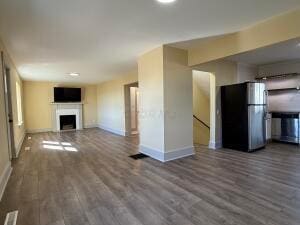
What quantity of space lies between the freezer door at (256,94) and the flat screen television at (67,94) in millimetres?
7791

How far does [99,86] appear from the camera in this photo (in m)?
9.78

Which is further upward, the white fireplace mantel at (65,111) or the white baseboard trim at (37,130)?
the white fireplace mantel at (65,111)

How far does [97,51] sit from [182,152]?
116 inches

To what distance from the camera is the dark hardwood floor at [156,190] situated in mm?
2037

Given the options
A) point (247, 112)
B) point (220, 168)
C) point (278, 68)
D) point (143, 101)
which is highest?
point (278, 68)

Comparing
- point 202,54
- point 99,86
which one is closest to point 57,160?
point 202,54

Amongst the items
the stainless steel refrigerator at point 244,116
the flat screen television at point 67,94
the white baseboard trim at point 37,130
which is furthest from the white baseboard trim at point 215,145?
the white baseboard trim at point 37,130

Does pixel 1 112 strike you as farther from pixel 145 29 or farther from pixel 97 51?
pixel 145 29

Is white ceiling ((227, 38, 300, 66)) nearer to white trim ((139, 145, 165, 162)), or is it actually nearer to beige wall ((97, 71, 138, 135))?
white trim ((139, 145, 165, 162))

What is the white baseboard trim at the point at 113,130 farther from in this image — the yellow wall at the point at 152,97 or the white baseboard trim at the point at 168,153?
the white baseboard trim at the point at 168,153

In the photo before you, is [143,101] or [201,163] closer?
[201,163]

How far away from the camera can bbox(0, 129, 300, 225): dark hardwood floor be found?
6.68 ft

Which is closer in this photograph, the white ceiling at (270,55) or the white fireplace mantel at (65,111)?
the white ceiling at (270,55)

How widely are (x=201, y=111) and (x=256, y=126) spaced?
1839 mm
